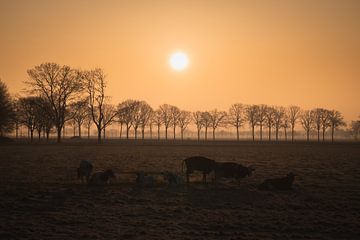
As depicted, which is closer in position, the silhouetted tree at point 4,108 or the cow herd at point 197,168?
the cow herd at point 197,168

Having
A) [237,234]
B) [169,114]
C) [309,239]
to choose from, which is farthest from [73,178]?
[169,114]

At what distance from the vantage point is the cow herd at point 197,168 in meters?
18.9

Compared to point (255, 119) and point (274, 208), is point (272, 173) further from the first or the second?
point (255, 119)

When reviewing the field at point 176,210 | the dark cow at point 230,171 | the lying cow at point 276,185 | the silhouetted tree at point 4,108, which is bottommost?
the field at point 176,210

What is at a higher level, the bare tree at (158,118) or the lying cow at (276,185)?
the bare tree at (158,118)

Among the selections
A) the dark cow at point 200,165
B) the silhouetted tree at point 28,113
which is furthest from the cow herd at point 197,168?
the silhouetted tree at point 28,113

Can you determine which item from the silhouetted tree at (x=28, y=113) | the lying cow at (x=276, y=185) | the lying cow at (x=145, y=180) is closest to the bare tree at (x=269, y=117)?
the silhouetted tree at (x=28, y=113)

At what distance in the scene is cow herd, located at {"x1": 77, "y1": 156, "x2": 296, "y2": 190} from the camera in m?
18.9

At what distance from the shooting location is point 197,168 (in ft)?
72.2

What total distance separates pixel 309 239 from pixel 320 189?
8.64 meters

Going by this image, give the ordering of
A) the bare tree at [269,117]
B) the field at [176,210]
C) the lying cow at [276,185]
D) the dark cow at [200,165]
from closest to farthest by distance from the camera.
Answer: the field at [176,210] → the lying cow at [276,185] → the dark cow at [200,165] → the bare tree at [269,117]

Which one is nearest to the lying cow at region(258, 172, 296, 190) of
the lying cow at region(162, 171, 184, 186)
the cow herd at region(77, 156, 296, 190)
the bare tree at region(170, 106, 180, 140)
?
the cow herd at region(77, 156, 296, 190)

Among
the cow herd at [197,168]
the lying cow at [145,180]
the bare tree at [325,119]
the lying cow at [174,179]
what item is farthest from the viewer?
the bare tree at [325,119]

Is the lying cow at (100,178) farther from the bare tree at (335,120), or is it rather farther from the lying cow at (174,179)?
the bare tree at (335,120)
